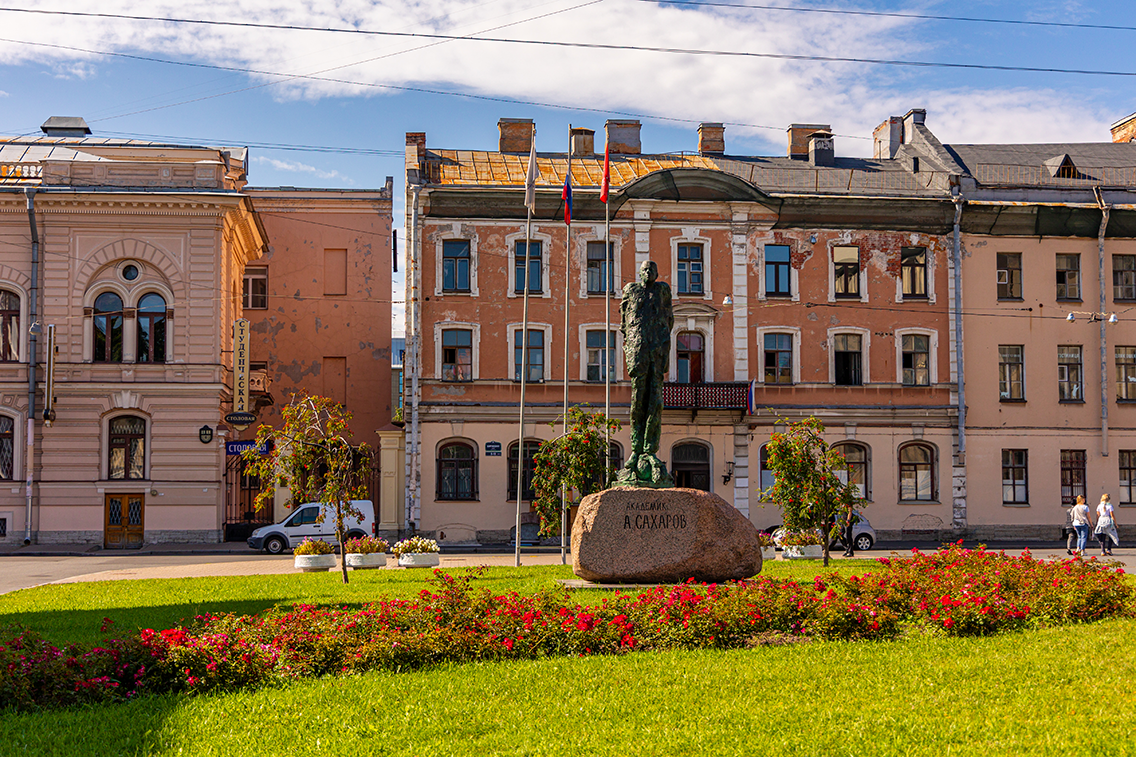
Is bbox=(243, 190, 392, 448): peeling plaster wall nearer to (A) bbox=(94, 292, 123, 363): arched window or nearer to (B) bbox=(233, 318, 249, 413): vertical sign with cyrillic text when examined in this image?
(B) bbox=(233, 318, 249, 413): vertical sign with cyrillic text

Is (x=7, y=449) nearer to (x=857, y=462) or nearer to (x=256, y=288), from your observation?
(x=256, y=288)

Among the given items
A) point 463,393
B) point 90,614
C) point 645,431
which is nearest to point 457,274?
point 463,393

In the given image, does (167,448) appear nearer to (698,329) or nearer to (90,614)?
(698,329)

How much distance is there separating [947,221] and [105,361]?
2841 cm

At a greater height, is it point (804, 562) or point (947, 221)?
point (947, 221)

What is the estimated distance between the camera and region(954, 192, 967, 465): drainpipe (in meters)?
35.1

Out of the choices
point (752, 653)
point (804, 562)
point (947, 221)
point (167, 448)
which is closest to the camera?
point (752, 653)

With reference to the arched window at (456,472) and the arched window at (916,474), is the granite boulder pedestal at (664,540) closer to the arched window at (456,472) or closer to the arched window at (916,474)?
the arched window at (456,472)

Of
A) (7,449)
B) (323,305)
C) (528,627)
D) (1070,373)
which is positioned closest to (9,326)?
(7,449)

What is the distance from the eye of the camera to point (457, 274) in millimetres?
34719

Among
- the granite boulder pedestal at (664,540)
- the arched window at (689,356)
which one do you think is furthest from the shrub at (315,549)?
the arched window at (689,356)

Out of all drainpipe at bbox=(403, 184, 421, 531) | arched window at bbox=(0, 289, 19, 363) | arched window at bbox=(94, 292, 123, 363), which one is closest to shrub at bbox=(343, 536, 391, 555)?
drainpipe at bbox=(403, 184, 421, 531)

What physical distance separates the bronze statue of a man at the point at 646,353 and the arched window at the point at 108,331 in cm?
2295

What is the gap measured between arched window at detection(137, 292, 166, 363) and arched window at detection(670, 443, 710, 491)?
673 inches
